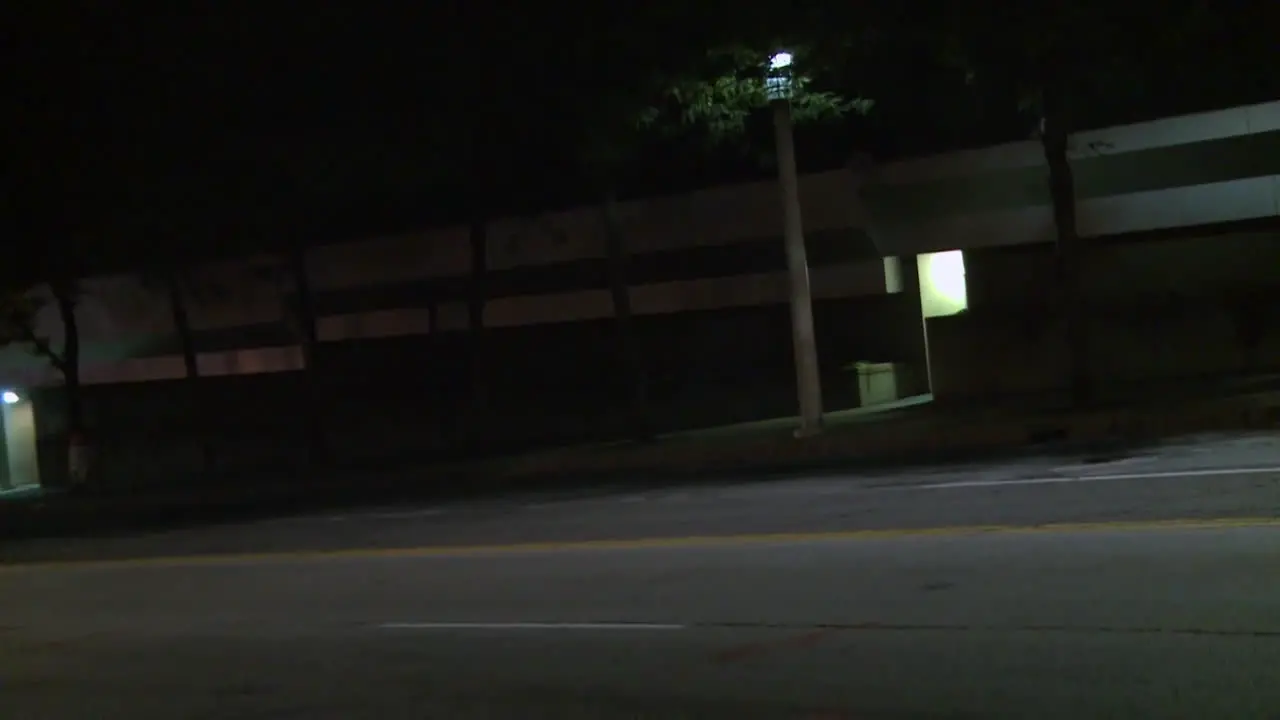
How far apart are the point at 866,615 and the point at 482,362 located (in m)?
24.6

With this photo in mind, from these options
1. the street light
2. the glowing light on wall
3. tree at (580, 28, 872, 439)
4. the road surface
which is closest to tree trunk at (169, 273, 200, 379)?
tree at (580, 28, 872, 439)

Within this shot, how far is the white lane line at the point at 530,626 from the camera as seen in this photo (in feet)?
32.4

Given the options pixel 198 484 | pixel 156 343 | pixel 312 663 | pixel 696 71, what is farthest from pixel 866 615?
pixel 156 343

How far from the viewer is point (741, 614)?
9.95 meters

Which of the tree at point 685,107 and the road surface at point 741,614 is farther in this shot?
the tree at point 685,107

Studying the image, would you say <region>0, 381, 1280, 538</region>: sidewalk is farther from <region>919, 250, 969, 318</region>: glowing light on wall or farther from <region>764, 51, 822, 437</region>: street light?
<region>919, 250, 969, 318</region>: glowing light on wall

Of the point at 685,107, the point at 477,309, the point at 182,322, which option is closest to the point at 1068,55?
the point at 685,107

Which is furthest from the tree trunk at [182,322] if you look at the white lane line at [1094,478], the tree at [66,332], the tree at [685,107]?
the white lane line at [1094,478]

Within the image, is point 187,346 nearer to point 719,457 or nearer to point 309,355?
point 309,355

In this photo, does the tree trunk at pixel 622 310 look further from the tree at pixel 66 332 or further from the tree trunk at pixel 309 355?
Result: the tree at pixel 66 332

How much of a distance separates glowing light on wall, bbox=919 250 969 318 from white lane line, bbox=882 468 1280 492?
1529 centimetres

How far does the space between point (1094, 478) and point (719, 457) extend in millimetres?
9897

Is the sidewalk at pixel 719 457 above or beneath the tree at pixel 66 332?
beneath

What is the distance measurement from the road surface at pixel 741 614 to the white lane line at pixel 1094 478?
0.09 metres
